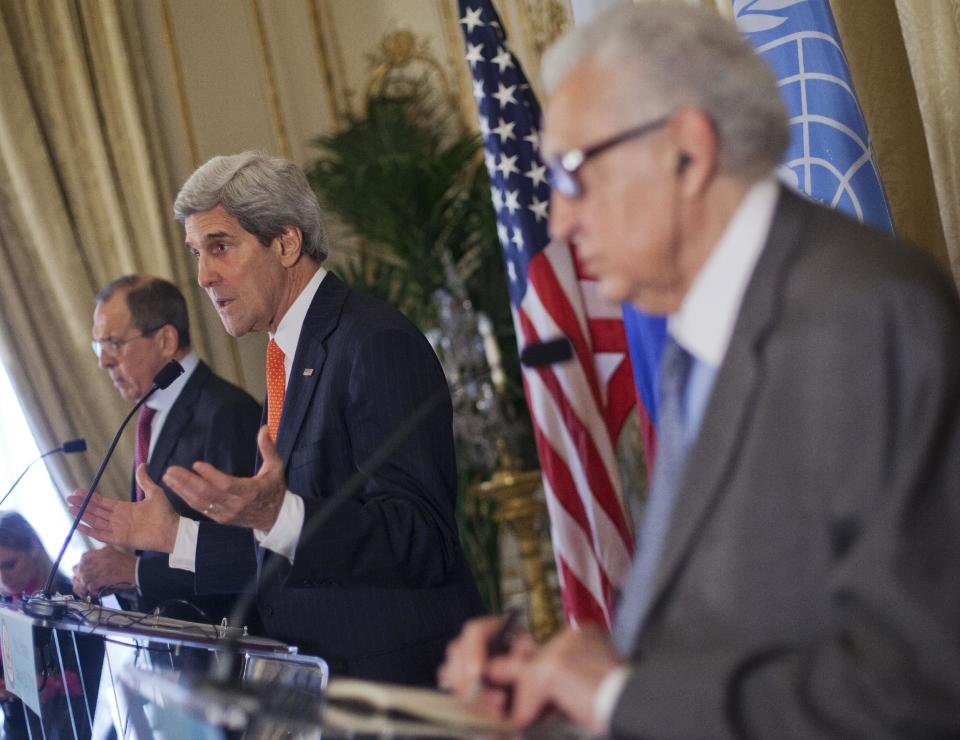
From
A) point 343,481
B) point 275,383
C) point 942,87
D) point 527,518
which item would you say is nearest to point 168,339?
point 275,383

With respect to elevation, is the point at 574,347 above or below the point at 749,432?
below

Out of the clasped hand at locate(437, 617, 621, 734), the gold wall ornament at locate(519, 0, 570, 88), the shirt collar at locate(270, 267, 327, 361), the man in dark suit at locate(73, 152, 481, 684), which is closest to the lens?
the clasped hand at locate(437, 617, 621, 734)

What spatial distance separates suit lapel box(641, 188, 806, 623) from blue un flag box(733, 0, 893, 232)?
5.78 feet

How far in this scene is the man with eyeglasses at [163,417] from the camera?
327 cm

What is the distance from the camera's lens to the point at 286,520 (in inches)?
84.7

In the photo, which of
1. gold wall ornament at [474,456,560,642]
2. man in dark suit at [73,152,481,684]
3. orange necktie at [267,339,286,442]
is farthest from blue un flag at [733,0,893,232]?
gold wall ornament at [474,456,560,642]

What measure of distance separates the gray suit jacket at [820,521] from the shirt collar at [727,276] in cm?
3

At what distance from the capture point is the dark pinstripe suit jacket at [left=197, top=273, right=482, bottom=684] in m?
2.36

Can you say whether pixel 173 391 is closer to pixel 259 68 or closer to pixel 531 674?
pixel 531 674

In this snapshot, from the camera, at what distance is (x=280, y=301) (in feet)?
9.07

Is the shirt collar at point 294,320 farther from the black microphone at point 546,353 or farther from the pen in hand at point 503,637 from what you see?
the pen in hand at point 503,637

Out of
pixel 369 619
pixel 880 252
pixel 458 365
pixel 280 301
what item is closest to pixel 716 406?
pixel 880 252

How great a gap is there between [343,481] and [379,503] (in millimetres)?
175

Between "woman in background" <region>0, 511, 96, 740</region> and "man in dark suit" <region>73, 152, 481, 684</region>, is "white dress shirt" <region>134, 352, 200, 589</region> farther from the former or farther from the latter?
"man in dark suit" <region>73, 152, 481, 684</region>
